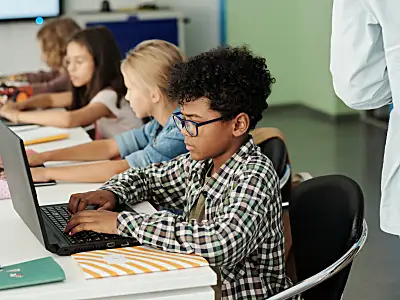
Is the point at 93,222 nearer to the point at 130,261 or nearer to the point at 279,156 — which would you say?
the point at 130,261

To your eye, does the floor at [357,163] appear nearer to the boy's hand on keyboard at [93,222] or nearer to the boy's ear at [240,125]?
the boy's ear at [240,125]

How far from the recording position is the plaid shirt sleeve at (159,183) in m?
2.33

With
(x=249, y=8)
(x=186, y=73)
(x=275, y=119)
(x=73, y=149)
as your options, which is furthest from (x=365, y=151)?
(x=186, y=73)

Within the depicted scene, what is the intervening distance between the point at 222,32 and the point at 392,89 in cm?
554

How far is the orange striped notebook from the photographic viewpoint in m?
1.72

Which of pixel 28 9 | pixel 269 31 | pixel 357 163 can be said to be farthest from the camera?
pixel 269 31

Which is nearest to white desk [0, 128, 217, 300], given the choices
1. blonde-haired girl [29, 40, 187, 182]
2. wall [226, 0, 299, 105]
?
blonde-haired girl [29, 40, 187, 182]

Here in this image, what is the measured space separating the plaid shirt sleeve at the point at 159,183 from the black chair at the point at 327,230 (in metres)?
0.33

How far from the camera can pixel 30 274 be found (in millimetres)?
1706

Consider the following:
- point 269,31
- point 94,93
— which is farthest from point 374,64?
point 269,31

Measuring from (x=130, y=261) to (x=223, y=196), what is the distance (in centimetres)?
36

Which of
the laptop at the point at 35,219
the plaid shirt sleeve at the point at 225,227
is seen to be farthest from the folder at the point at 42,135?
the plaid shirt sleeve at the point at 225,227

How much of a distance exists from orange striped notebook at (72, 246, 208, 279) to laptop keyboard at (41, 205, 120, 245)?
6cm

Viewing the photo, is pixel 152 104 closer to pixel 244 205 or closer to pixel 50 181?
pixel 50 181
